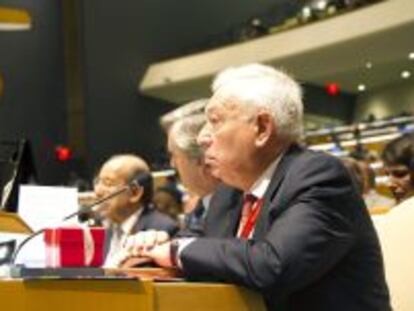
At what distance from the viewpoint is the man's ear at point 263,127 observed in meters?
1.73

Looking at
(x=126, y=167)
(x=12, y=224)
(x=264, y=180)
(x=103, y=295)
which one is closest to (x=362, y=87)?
(x=126, y=167)

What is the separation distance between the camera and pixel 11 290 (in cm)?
132

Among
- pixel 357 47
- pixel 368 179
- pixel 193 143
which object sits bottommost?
pixel 368 179

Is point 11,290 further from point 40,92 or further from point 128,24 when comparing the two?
point 128,24

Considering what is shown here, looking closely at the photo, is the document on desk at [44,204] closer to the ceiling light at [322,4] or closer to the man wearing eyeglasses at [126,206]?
the man wearing eyeglasses at [126,206]

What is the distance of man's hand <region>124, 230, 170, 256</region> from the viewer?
1.75 m

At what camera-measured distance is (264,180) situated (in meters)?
1.78

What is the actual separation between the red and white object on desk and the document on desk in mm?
1051

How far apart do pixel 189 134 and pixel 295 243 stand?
148cm

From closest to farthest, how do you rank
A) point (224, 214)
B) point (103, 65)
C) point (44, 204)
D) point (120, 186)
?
point (224, 214) < point (44, 204) < point (120, 186) < point (103, 65)

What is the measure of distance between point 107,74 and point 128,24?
1.18m

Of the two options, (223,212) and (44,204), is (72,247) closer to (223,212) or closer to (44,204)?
(223,212)

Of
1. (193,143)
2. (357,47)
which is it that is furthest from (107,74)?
(193,143)

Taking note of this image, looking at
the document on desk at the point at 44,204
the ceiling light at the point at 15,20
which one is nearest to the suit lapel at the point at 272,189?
the document on desk at the point at 44,204
